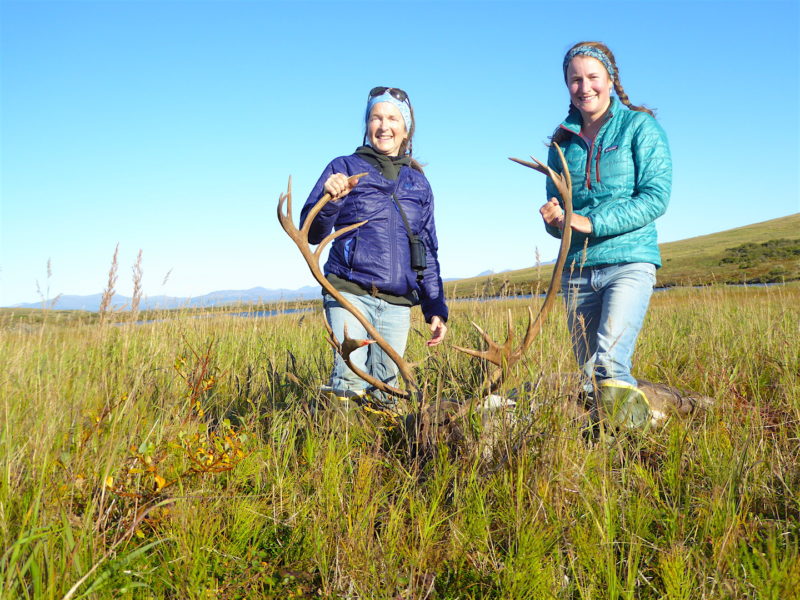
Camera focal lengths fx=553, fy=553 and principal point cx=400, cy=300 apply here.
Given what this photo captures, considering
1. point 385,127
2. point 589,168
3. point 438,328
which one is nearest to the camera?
point 589,168

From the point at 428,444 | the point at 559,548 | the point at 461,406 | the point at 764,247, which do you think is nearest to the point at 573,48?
the point at 461,406

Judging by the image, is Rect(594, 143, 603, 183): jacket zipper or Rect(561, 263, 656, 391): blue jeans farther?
Rect(594, 143, 603, 183): jacket zipper

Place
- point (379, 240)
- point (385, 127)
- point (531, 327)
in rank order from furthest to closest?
point (385, 127), point (379, 240), point (531, 327)

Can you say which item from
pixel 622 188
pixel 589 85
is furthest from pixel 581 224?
pixel 589 85

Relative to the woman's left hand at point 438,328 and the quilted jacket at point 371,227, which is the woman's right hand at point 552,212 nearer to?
the quilted jacket at point 371,227

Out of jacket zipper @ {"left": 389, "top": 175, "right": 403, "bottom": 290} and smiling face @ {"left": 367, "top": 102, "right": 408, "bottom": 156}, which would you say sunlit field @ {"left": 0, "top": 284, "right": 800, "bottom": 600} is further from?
smiling face @ {"left": 367, "top": 102, "right": 408, "bottom": 156}

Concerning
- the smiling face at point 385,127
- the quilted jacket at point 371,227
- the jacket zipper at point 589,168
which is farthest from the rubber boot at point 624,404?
the smiling face at point 385,127

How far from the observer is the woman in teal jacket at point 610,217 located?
303cm

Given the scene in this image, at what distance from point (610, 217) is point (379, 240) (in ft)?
4.47

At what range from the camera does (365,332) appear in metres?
3.50

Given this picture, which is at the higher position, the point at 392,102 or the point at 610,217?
the point at 392,102

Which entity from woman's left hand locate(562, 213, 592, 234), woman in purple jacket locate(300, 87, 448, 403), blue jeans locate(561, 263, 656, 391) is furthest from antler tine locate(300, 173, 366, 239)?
blue jeans locate(561, 263, 656, 391)

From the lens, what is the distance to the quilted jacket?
3422mm

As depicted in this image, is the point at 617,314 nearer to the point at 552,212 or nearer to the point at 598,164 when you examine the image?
the point at 552,212
